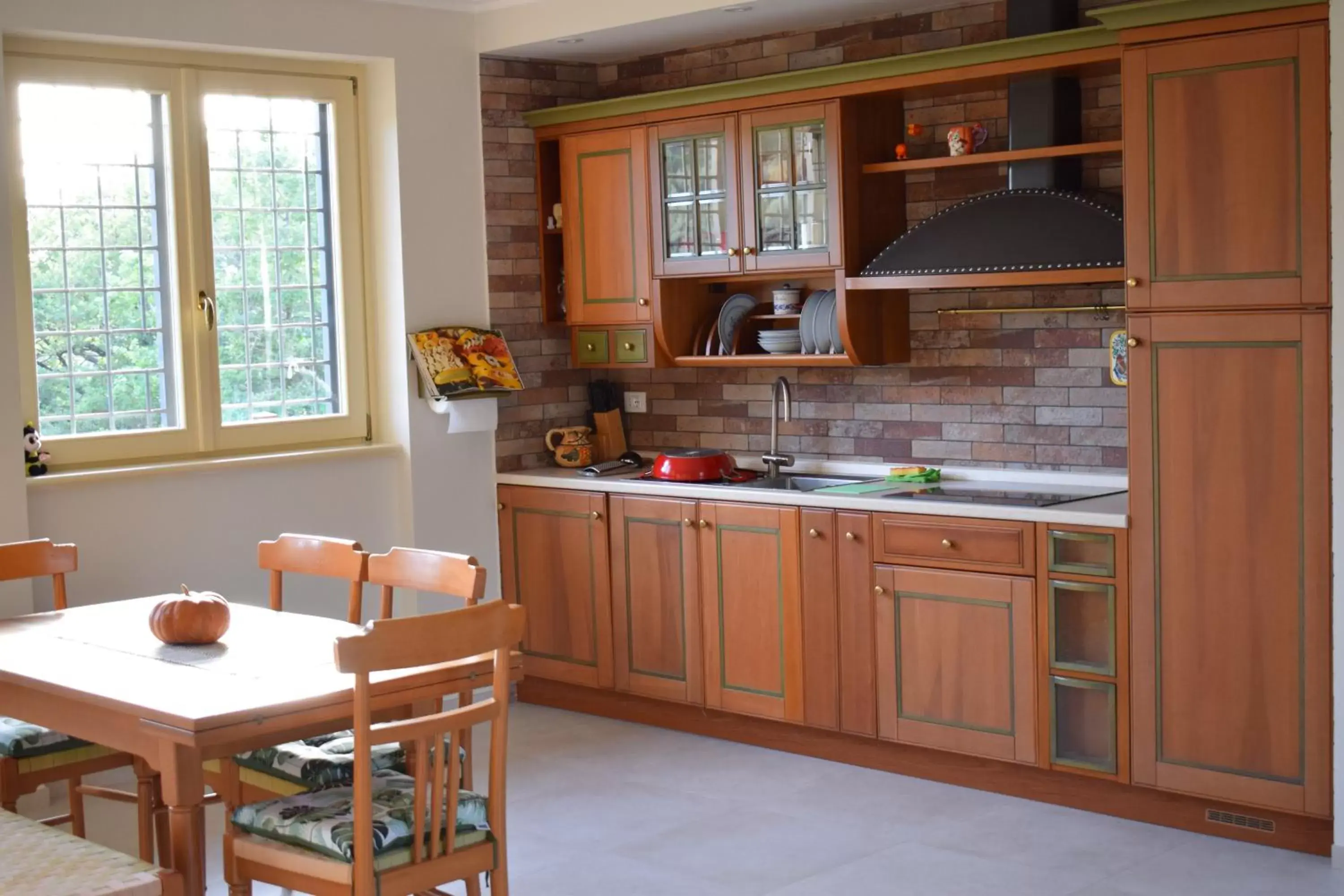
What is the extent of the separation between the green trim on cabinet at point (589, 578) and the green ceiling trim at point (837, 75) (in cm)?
146

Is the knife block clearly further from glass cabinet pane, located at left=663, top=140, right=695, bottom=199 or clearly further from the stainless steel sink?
glass cabinet pane, located at left=663, top=140, right=695, bottom=199

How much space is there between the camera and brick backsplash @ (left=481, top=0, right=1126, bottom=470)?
15.8 feet

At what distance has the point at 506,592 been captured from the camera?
19.1 ft

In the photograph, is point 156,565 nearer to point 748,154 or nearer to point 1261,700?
point 748,154

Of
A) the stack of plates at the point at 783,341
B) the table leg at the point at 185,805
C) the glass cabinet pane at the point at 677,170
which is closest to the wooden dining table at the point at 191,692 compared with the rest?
the table leg at the point at 185,805

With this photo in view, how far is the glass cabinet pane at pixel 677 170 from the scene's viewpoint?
5.36 metres

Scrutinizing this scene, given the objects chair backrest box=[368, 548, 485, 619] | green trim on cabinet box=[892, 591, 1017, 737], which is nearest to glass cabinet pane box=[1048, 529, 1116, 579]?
green trim on cabinet box=[892, 591, 1017, 737]

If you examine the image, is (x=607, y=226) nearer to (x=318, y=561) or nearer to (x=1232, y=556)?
(x=318, y=561)

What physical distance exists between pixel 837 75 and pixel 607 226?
3.75 ft

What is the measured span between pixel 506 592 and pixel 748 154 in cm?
190

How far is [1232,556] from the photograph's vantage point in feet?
13.1

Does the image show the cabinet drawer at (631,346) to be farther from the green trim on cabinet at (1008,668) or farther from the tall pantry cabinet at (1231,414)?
the tall pantry cabinet at (1231,414)

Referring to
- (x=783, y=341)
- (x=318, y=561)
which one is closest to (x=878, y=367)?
(x=783, y=341)

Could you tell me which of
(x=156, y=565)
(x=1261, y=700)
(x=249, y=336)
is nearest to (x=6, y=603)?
(x=156, y=565)
